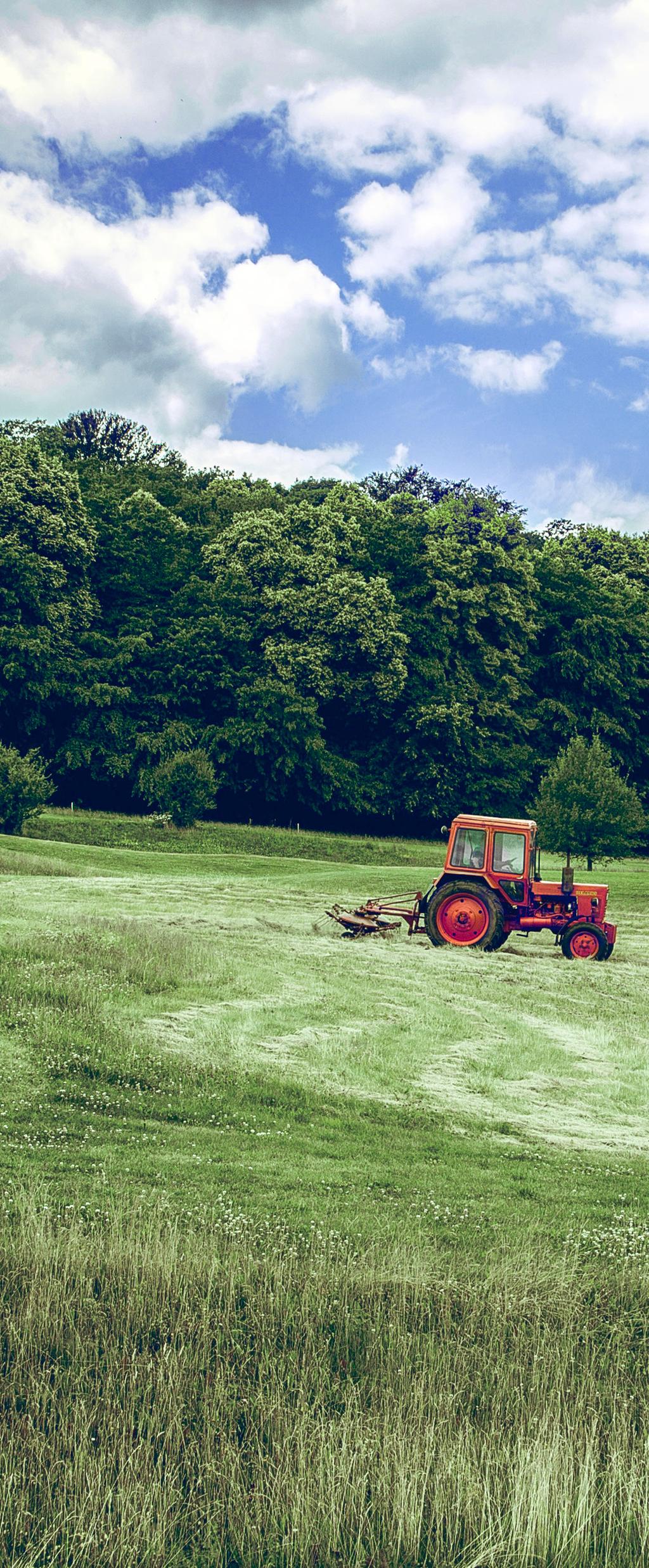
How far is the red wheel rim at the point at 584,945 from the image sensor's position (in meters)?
22.7

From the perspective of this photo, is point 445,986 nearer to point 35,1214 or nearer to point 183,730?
point 35,1214

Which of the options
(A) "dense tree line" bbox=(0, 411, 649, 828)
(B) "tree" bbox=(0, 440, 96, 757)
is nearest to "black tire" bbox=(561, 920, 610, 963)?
(A) "dense tree line" bbox=(0, 411, 649, 828)

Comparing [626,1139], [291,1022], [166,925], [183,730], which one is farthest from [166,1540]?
[183,730]

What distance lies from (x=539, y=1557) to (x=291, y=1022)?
10.3 m

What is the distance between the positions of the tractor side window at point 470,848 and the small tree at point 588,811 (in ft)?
66.1

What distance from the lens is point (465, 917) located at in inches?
893

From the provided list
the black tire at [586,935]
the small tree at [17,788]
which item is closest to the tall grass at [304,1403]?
the black tire at [586,935]

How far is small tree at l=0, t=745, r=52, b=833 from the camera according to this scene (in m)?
42.3

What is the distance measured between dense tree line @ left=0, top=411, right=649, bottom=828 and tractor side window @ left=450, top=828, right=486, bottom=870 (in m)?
→ 30.4

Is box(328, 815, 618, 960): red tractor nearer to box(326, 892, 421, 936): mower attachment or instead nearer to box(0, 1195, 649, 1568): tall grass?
box(326, 892, 421, 936): mower attachment

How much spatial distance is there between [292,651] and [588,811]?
19144 mm

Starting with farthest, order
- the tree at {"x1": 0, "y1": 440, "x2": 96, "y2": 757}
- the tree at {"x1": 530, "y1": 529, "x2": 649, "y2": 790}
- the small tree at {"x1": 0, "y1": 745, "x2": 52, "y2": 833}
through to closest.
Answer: the tree at {"x1": 530, "y1": 529, "x2": 649, "y2": 790}, the tree at {"x1": 0, "y1": 440, "x2": 96, "y2": 757}, the small tree at {"x1": 0, "y1": 745, "x2": 52, "y2": 833}

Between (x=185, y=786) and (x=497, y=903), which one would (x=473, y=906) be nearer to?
(x=497, y=903)

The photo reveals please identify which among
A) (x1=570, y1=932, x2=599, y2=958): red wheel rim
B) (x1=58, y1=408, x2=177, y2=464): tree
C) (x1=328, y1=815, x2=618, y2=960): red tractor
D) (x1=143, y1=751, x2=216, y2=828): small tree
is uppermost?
(x1=58, y1=408, x2=177, y2=464): tree
